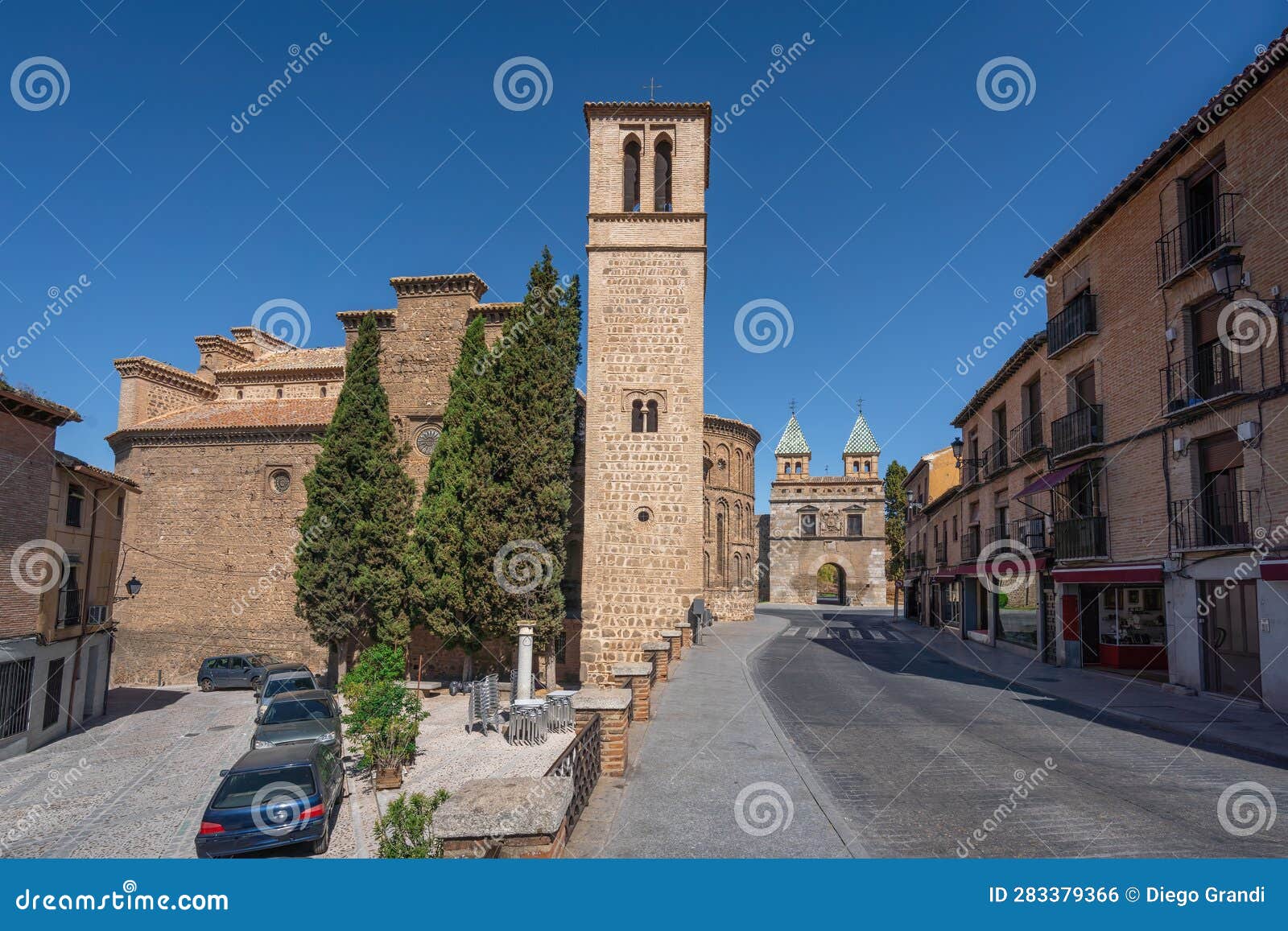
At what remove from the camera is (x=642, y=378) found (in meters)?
21.8

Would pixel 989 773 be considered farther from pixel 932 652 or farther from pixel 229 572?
pixel 229 572

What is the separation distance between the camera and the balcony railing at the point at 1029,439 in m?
22.3

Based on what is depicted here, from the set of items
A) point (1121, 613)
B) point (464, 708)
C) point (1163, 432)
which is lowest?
point (464, 708)

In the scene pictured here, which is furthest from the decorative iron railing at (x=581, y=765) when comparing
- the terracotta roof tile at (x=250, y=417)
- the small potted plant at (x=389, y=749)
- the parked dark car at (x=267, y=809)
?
the terracotta roof tile at (x=250, y=417)

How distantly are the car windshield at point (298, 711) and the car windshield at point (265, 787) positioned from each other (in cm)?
510

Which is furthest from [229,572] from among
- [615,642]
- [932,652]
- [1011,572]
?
[1011,572]

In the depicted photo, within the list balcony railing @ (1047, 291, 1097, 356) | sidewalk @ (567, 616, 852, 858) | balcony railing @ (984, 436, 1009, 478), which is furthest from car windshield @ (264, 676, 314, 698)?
balcony railing @ (984, 436, 1009, 478)

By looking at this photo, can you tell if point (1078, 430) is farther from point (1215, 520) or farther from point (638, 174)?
point (638, 174)

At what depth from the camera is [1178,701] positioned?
13898mm

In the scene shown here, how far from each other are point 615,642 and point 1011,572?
44.5 ft

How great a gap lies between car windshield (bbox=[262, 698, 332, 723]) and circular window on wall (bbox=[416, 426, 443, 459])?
1227cm

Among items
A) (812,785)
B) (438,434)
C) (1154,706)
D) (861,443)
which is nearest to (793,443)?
(861,443)

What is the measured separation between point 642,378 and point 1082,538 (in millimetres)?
12609

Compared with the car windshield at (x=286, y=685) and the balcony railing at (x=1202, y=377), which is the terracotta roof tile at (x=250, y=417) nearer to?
the car windshield at (x=286, y=685)
